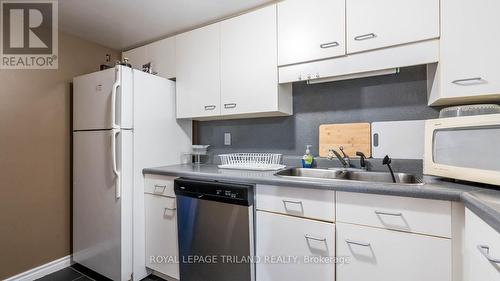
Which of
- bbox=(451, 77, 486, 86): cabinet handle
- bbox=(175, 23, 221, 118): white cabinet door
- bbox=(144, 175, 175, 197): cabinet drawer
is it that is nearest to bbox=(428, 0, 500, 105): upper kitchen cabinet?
bbox=(451, 77, 486, 86): cabinet handle

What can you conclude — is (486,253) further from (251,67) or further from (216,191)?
(251,67)

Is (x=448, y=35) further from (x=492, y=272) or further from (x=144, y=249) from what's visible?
(x=144, y=249)

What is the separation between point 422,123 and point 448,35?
525 millimetres

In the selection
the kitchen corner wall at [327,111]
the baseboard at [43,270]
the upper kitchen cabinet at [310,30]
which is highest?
the upper kitchen cabinet at [310,30]

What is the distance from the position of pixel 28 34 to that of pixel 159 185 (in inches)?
64.0

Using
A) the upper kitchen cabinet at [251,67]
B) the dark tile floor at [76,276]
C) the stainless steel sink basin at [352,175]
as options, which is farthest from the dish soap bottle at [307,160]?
the dark tile floor at [76,276]

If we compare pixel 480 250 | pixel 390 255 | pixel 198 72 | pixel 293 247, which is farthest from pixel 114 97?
pixel 480 250

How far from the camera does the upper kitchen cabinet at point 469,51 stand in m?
1.08

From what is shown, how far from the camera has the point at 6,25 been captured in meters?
1.77

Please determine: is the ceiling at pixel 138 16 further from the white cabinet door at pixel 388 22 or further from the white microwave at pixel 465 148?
the white microwave at pixel 465 148

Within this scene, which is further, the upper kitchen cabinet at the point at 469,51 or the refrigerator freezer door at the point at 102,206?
the refrigerator freezer door at the point at 102,206

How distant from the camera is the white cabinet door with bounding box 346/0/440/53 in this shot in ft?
4.00

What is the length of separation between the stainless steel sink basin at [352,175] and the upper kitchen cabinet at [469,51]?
509mm

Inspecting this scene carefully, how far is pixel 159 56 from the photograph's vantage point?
7.27ft
